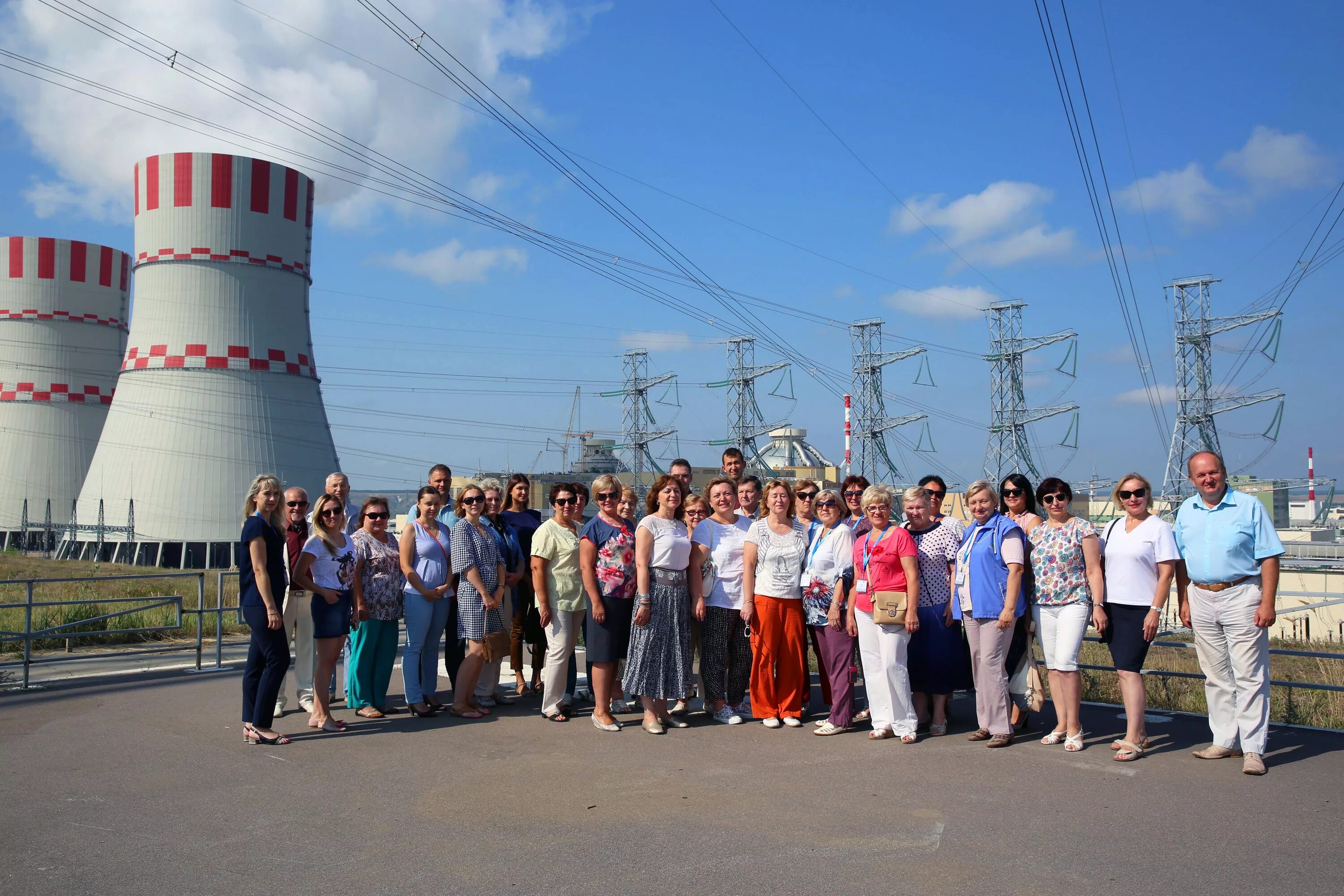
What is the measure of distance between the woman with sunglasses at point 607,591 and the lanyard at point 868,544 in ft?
Result: 5.15

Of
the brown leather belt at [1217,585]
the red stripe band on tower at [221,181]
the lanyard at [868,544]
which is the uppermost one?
the red stripe band on tower at [221,181]

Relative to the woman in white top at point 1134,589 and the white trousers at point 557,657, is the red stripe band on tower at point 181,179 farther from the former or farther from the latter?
the woman in white top at point 1134,589

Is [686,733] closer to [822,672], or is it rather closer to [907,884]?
[822,672]

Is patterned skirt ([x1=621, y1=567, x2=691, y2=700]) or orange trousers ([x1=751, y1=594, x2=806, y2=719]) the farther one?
orange trousers ([x1=751, y1=594, x2=806, y2=719])

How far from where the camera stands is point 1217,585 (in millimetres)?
5336

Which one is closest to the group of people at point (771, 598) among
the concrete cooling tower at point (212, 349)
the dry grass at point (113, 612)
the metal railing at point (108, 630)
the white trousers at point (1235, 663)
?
the white trousers at point (1235, 663)

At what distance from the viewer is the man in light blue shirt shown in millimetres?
5168

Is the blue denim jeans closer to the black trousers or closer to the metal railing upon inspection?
the black trousers

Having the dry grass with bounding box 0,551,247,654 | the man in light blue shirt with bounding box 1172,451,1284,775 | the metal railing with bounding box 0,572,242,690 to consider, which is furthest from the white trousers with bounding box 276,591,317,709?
the man in light blue shirt with bounding box 1172,451,1284,775

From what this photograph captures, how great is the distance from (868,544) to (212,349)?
22456mm

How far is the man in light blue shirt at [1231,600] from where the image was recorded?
203 inches

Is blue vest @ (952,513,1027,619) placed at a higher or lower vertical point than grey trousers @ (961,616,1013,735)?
higher

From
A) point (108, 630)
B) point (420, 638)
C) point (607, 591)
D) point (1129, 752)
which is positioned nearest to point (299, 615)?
point (420, 638)

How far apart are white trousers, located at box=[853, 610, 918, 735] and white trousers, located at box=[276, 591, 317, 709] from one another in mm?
4106
